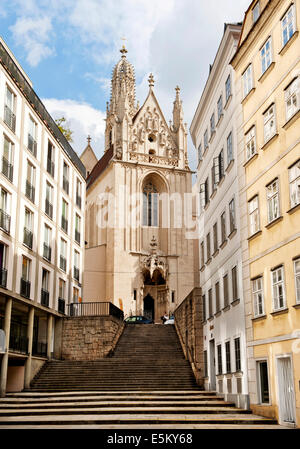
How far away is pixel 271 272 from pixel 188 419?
4.97m

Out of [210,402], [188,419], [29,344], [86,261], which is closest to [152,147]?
[86,261]

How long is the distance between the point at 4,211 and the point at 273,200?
1334 cm

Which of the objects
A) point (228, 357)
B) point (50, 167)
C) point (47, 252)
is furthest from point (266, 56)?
point (47, 252)

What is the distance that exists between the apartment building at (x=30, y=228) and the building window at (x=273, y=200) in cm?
1268

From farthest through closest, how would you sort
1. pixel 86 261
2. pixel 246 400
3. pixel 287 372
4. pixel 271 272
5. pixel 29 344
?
pixel 86 261, pixel 29 344, pixel 246 400, pixel 271 272, pixel 287 372

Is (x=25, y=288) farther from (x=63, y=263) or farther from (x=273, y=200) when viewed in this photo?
(x=273, y=200)

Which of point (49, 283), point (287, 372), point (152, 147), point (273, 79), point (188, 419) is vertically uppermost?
point (152, 147)

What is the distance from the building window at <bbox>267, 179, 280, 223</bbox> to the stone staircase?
5.91 m

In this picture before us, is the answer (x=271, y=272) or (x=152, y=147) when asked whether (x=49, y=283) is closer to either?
(x=271, y=272)

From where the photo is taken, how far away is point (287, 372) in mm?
16047

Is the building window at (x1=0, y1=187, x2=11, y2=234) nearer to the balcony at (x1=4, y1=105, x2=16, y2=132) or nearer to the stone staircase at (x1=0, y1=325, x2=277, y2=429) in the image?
the balcony at (x1=4, y1=105, x2=16, y2=132)

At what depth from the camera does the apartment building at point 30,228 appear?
1029 inches

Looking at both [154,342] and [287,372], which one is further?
[154,342]

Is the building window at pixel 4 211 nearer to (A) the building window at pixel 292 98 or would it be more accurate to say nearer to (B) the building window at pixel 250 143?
(B) the building window at pixel 250 143
